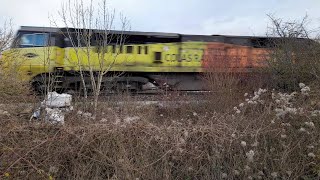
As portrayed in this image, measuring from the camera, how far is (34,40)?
16734 mm

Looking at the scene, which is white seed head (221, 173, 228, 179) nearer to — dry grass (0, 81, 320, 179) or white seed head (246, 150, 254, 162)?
dry grass (0, 81, 320, 179)

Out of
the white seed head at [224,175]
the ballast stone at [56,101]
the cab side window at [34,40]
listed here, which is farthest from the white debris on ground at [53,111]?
the cab side window at [34,40]

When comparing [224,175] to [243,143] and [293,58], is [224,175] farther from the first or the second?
[293,58]

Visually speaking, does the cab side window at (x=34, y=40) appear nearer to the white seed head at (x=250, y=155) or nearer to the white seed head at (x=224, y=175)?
the white seed head at (x=224, y=175)

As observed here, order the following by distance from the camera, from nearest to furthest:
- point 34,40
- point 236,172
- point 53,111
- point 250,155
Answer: point 250,155 < point 236,172 < point 53,111 < point 34,40

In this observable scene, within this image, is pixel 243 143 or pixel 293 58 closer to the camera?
pixel 243 143

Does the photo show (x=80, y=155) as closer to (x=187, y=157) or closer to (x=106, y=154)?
(x=106, y=154)

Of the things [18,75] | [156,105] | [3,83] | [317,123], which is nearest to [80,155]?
[317,123]

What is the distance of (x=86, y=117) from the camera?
5809 millimetres

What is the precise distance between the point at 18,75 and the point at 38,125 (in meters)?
7.29

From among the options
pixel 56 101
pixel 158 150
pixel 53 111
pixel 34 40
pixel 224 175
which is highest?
pixel 34 40

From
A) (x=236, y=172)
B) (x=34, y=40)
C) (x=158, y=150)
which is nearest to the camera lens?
(x=236, y=172)

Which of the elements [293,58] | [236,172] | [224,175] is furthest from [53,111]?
[293,58]

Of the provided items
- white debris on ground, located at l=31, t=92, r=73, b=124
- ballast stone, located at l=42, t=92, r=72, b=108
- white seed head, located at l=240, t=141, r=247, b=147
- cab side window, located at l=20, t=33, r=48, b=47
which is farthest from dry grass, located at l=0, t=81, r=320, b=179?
cab side window, located at l=20, t=33, r=48, b=47
